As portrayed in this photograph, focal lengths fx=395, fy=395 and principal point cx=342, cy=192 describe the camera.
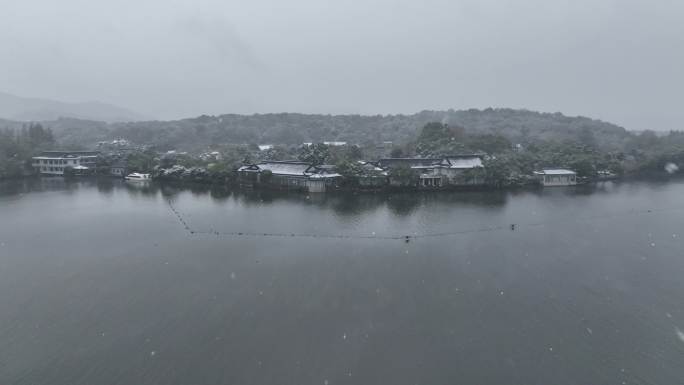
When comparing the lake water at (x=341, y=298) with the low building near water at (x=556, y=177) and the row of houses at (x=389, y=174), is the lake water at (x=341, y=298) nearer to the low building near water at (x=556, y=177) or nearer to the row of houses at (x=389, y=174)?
the row of houses at (x=389, y=174)

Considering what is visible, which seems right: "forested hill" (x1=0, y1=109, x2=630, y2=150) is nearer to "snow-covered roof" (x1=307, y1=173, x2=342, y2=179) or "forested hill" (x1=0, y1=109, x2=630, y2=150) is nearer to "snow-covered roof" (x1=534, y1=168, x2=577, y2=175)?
"snow-covered roof" (x1=534, y1=168, x2=577, y2=175)

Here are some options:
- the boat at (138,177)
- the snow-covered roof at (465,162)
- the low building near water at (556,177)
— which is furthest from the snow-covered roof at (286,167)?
the low building near water at (556,177)

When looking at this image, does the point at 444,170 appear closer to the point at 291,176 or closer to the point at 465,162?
the point at 465,162

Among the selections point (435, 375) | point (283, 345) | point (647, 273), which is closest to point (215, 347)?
point (283, 345)

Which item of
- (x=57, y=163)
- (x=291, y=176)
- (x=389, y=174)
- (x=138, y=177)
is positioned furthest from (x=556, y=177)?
(x=57, y=163)

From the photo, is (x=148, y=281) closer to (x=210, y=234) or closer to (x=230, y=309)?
(x=230, y=309)

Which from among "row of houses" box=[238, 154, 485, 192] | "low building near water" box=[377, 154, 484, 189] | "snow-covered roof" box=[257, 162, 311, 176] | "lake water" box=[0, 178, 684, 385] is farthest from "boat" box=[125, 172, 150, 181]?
"low building near water" box=[377, 154, 484, 189]
